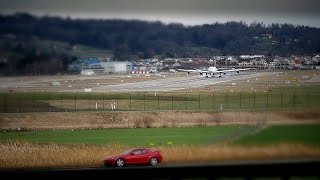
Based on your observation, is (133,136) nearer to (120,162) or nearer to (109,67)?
(120,162)

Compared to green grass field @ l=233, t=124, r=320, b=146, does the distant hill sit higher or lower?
higher

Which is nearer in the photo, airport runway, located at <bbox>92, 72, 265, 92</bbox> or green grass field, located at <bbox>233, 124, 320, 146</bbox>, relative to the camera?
green grass field, located at <bbox>233, 124, 320, 146</bbox>

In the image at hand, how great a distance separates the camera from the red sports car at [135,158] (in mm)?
3158

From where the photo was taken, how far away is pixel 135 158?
3.19 m

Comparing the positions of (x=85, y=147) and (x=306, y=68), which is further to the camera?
(x=306, y=68)

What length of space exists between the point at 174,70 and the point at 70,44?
75 cm

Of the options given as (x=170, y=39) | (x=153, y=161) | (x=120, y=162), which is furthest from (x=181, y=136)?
(x=170, y=39)

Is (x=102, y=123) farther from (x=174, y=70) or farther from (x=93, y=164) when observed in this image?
(x=174, y=70)

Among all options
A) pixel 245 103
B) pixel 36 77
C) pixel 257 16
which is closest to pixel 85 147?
pixel 36 77

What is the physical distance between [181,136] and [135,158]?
1.23 feet

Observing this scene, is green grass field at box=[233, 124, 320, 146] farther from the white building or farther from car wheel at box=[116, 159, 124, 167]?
the white building

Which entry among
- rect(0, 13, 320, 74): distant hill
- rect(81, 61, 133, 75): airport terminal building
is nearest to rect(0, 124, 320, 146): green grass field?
rect(81, 61, 133, 75): airport terminal building

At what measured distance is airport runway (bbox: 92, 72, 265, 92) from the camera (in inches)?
136

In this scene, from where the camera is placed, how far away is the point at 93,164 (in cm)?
317
